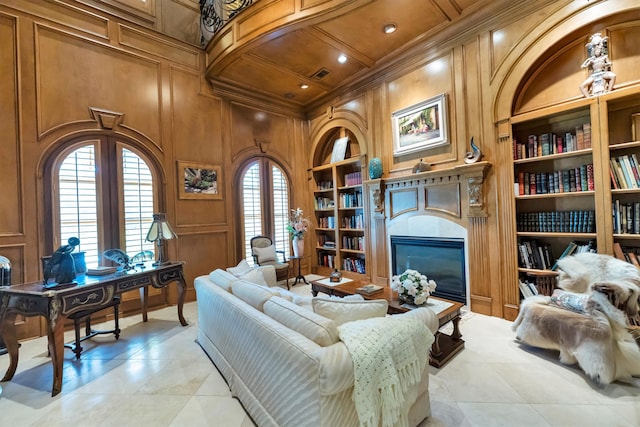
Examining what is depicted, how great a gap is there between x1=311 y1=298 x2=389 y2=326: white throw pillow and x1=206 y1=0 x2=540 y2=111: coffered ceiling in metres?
3.26

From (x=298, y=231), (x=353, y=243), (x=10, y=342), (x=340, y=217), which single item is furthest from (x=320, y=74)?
(x=10, y=342)

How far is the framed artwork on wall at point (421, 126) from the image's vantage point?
3.78m

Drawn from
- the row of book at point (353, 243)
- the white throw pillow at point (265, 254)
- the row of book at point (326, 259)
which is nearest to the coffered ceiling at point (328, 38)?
the row of book at point (353, 243)

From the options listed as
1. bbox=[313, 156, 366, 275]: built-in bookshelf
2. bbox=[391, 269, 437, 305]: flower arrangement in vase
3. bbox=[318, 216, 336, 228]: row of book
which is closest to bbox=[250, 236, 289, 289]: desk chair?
bbox=[313, 156, 366, 275]: built-in bookshelf

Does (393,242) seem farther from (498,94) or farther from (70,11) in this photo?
(70,11)

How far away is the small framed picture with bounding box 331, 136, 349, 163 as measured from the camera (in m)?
5.32

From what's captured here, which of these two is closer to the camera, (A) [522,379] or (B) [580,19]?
(A) [522,379]

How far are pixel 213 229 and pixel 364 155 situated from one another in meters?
2.99

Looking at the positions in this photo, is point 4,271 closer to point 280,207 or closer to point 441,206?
point 280,207

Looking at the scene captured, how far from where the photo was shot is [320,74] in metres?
4.69

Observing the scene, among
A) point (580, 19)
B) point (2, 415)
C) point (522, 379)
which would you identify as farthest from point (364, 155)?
point (2, 415)

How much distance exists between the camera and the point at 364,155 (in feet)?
16.0

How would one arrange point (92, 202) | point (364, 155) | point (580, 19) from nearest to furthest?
point (580, 19) → point (92, 202) → point (364, 155)

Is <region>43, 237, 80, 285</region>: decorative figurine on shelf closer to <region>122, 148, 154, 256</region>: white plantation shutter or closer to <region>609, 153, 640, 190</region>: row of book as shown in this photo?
<region>122, 148, 154, 256</region>: white plantation shutter
